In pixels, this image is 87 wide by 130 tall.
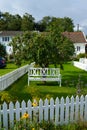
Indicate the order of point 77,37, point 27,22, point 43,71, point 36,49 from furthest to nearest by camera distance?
point 27,22
point 77,37
point 43,71
point 36,49

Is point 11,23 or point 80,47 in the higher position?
point 11,23

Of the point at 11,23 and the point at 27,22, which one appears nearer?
the point at 27,22

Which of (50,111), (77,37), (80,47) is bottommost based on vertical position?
(50,111)

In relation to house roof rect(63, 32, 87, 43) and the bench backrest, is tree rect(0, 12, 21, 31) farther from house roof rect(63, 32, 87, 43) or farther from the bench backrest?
the bench backrest

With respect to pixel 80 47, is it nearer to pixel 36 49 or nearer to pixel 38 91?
pixel 36 49

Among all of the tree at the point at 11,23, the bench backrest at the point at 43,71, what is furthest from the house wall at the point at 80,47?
the bench backrest at the point at 43,71

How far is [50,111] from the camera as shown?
28.2ft

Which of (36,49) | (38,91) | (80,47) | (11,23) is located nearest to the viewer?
(38,91)

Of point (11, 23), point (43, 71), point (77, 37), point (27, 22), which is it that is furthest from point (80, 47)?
point (43, 71)

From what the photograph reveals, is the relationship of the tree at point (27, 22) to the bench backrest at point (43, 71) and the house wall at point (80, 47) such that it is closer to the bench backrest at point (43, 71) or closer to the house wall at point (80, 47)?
the house wall at point (80, 47)

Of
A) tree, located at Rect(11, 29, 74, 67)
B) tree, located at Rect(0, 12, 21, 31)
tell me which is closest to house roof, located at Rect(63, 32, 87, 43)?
tree, located at Rect(0, 12, 21, 31)

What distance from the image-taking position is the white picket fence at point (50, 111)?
8.20 meters

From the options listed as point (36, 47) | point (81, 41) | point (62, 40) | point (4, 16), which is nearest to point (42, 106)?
point (36, 47)

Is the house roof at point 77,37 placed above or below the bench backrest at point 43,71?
above
